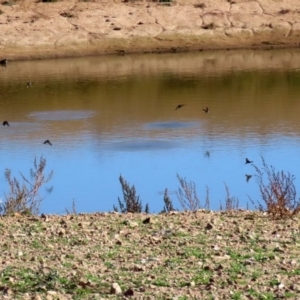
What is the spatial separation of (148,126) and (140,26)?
15121mm

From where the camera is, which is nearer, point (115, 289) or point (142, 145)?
point (115, 289)

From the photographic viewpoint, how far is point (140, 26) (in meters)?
31.1

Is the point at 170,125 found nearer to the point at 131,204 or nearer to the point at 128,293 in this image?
the point at 131,204

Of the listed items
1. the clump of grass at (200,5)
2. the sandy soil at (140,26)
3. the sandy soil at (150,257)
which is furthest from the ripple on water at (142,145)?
the clump of grass at (200,5)

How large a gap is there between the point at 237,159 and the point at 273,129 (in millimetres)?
2722

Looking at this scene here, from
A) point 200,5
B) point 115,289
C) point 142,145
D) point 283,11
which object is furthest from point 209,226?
point 200,5

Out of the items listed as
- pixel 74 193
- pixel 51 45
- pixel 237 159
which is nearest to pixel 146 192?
pixel 74 193

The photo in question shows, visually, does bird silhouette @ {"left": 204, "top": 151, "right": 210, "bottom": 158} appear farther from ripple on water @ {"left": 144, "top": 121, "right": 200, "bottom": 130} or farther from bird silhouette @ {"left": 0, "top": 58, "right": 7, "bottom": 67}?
bird silhouette @ {"left": 0, "top": 58, "right": 7, "bottom": 67}

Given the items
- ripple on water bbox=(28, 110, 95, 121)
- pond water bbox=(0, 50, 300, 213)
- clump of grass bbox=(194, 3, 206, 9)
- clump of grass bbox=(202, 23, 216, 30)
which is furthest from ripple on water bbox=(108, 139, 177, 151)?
clump of grass bbox=(194, 3, 206, 9)

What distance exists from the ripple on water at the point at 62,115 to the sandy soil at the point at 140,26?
34.8 feet

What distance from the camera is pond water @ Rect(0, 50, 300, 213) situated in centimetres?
1194

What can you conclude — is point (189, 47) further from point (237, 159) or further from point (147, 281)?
point (147, 281)

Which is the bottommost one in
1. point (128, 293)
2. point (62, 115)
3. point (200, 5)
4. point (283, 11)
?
point (128, 293)

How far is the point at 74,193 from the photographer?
37.7 ft
